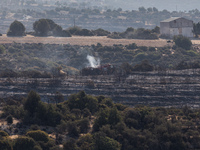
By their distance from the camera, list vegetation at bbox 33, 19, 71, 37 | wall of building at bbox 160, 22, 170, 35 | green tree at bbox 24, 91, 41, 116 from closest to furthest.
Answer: green tree at bbox 24, 91, 41, 116
wall of building at bbox 160, 22, 170, 35
vegetation at bbox 33, 19, 71, 37

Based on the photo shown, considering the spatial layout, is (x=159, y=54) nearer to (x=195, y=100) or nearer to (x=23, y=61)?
(x=23, y=61)

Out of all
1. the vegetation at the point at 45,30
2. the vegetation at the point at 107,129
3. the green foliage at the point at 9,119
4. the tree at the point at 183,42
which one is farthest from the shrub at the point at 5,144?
the vegetation at the point at 45,30

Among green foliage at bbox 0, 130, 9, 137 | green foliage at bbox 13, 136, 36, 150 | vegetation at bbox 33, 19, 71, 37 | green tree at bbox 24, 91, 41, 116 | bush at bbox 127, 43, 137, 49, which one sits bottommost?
green foliage at bbox 13, 136, 36, 150

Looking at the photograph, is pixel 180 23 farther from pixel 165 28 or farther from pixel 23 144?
pixel 23 144

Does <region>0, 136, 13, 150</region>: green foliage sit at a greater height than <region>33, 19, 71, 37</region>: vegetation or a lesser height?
lesser

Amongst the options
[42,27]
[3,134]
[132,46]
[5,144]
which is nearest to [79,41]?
[42,27]

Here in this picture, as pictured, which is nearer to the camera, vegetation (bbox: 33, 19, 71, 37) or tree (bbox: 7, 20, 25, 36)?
tree (bbox: 7, 20, 25, 36)

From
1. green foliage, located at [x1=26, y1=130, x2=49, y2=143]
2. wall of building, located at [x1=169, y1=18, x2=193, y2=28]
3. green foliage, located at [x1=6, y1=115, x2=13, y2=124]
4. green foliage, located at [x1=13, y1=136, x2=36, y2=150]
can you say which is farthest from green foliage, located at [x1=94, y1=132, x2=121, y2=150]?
wall of building, located at [x1=169, y1=18, x2=193, y2=28]

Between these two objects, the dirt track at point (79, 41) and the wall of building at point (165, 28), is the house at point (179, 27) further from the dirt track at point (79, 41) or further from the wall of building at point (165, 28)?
the dirt track at point (79, 41)

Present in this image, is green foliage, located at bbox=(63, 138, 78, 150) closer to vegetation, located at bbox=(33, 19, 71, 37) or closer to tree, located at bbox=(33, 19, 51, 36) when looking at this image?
vegetation, located at bbox=(33, 19, 71, 37)
